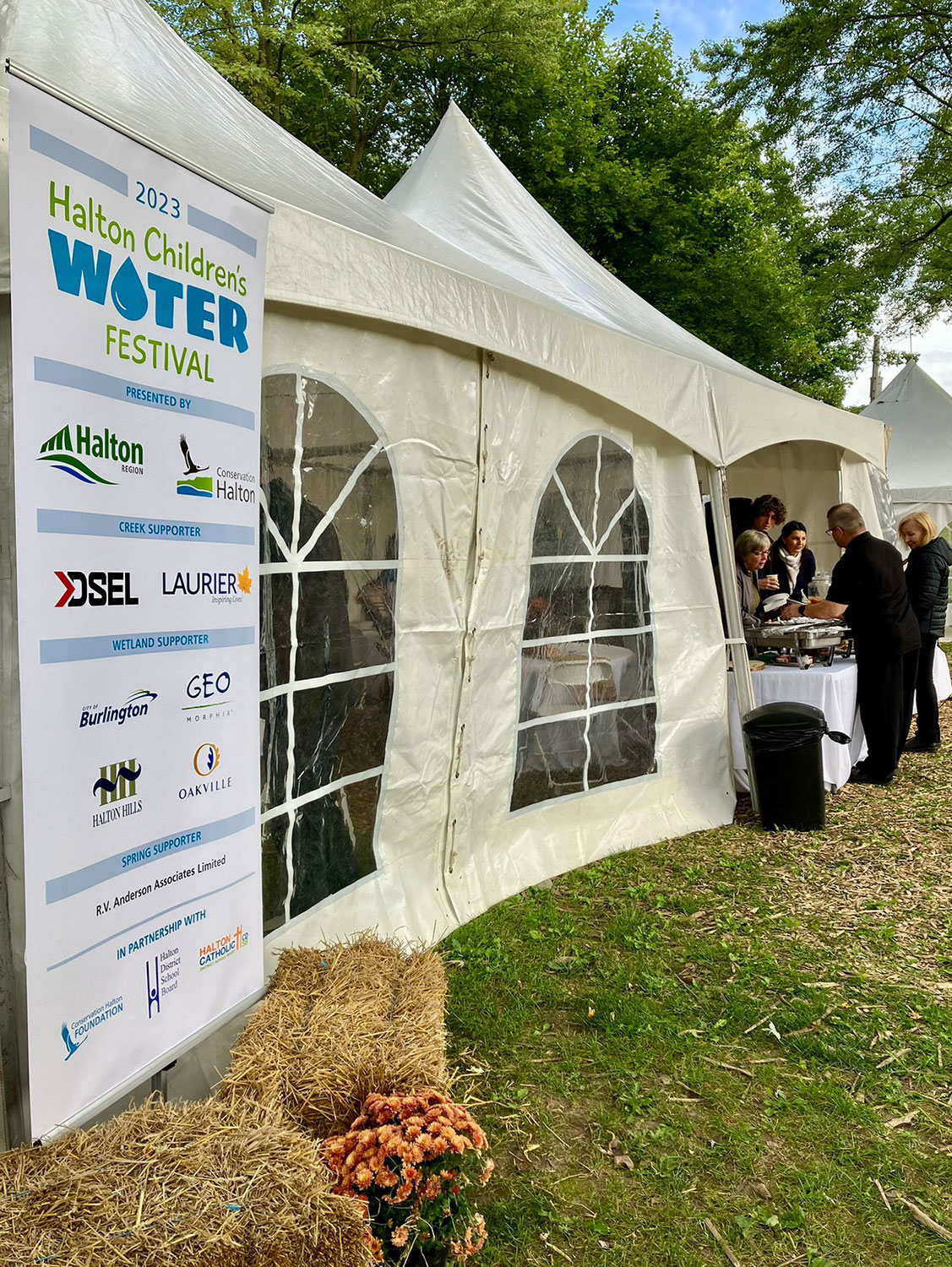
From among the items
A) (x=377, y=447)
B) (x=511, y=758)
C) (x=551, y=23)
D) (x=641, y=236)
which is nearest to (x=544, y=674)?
(x=511, y=758)

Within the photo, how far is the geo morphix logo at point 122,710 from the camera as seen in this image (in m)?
2.11

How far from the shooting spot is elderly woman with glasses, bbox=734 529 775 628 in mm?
6469

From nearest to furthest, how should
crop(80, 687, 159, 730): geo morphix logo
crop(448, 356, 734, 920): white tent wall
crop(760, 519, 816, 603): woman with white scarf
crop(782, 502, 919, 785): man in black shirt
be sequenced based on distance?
crop(80, 687, 159, 730): geo morphix logo
crop(448, 356, 734, 920): white tent wall
crop(782, 502, 919, 785): man in black shirt
crop(760, 519, 816, 603): woman with white scarf

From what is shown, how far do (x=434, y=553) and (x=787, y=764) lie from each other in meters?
2.82

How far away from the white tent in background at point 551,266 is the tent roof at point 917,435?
7.72 m

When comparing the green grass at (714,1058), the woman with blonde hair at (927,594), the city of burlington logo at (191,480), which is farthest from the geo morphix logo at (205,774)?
the woman with blonde hair at (927,594)

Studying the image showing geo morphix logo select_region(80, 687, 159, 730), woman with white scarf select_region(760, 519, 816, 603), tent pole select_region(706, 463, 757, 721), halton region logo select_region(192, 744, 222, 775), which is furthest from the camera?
woman with white scarf select_region(760, 519, 816, 603)

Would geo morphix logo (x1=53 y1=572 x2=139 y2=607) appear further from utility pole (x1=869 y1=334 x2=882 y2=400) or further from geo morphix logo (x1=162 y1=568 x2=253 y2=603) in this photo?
utility pole (x1=869 y1=334 x2=882 y2=400)

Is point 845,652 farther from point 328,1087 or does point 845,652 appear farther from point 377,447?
point 328,1087

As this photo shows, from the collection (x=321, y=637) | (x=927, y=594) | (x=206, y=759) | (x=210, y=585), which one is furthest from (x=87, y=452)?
(x=927, y=594)

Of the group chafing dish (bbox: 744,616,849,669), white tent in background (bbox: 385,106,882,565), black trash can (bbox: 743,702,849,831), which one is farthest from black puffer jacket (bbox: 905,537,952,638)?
black trash can (bbox: 743,702,849,831)

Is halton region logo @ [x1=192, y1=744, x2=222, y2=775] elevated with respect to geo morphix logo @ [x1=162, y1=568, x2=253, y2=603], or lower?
lower

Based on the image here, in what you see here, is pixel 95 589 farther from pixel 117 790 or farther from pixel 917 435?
pixel 917 435

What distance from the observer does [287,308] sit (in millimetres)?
3049
